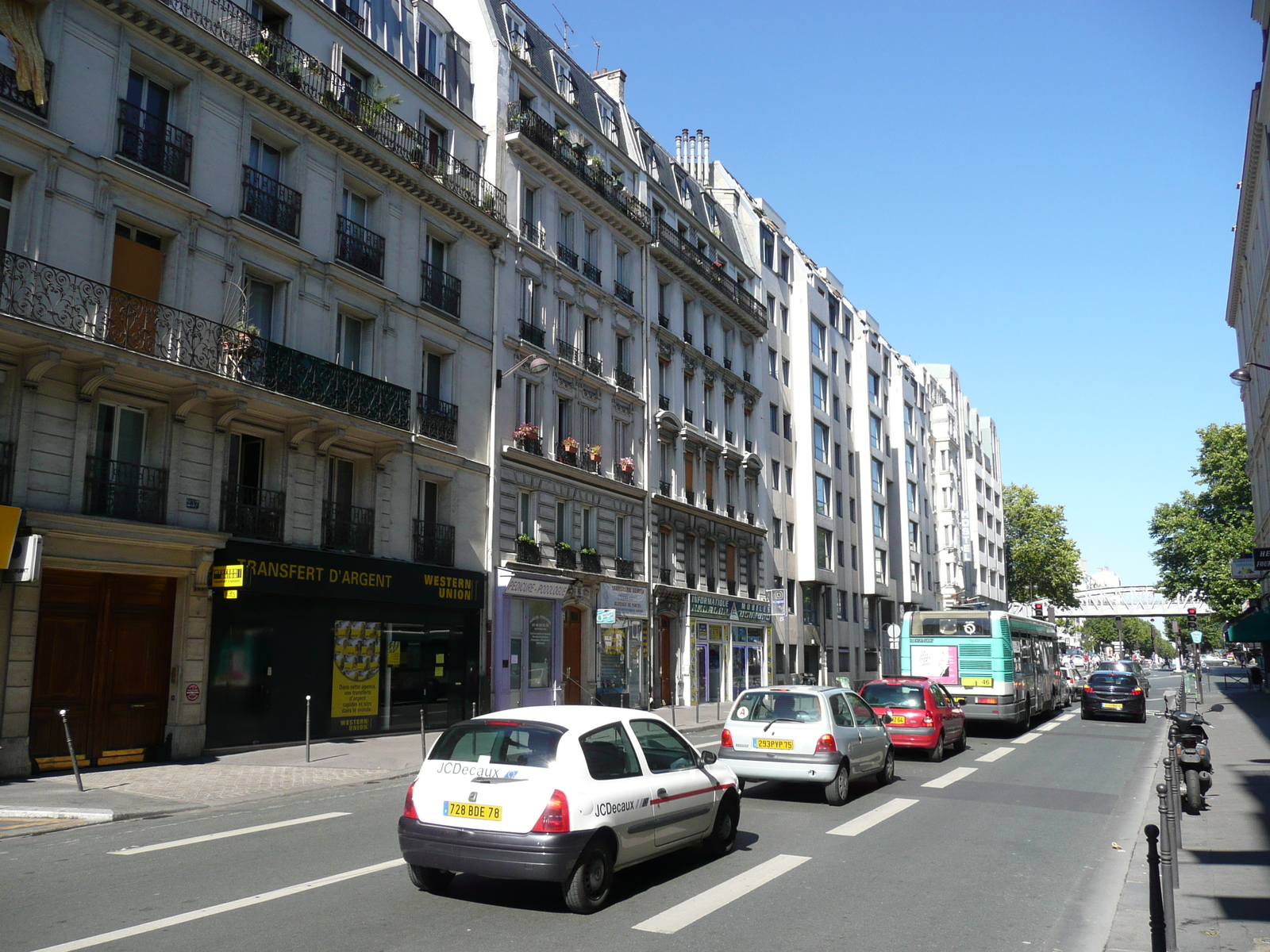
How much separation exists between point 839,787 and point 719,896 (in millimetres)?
5219

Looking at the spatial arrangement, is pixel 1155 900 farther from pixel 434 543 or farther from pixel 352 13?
pixel 352 13

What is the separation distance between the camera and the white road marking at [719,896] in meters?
7.02

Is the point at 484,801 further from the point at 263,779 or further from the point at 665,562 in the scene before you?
the point at 665,562

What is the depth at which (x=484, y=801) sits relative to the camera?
293 inches

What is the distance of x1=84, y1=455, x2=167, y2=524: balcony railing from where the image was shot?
1641 cm

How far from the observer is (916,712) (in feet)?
59.8

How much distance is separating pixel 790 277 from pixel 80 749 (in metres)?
40.3

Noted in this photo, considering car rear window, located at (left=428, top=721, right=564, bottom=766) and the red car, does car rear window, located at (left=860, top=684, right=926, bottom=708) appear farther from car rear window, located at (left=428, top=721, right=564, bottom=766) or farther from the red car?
car rear window, located at (left=428, top=721, right=564, bottom=766)

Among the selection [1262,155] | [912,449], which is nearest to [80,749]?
[1262,155]

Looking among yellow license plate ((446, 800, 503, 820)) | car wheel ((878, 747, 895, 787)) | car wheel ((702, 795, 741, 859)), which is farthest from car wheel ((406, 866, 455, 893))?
car wheel ((878, 747, 895, 787))

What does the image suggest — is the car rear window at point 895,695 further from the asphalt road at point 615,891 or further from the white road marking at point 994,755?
the asphalt road at point 615,891

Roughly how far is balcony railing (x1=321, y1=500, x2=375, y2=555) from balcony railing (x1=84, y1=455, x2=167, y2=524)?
13.5 ft

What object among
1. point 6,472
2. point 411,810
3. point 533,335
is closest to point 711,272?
point 533,335

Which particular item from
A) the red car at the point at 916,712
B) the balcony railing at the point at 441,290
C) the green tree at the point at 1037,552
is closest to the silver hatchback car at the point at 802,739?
the red car at the point at 916,712
